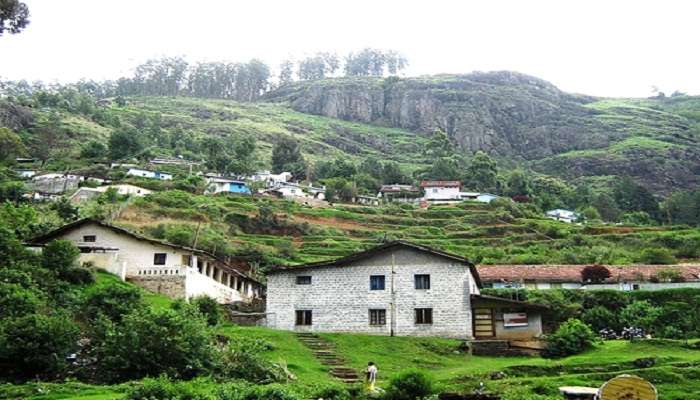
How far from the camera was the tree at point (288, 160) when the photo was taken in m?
117

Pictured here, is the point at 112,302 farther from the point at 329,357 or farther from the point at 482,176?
the point at 482,176

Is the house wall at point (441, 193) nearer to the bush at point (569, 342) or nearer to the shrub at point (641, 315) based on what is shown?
the shrub at point (641, 315)

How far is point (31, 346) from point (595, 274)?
38105 mm

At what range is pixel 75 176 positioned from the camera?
88375 millimetres

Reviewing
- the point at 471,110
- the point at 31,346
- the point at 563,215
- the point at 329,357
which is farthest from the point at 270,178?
the point at 471,110

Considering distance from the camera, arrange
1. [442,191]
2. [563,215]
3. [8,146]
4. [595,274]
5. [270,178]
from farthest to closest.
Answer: [270,178] → [442,191] → [563,215] → [8,146] → [595,274]

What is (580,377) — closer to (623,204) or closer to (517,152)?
(623,204)

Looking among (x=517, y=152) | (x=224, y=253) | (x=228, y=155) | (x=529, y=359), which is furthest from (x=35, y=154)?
(x=517, y=152)

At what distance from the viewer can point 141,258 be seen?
41.9 meters

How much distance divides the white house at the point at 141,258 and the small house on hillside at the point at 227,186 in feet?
159

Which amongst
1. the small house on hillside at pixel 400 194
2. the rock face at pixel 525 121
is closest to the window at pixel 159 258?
the small house on hillside at pixel 400 194

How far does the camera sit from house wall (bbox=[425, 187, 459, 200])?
102688 mm

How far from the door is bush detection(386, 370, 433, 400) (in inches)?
667

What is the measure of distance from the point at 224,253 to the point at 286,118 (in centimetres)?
12027
